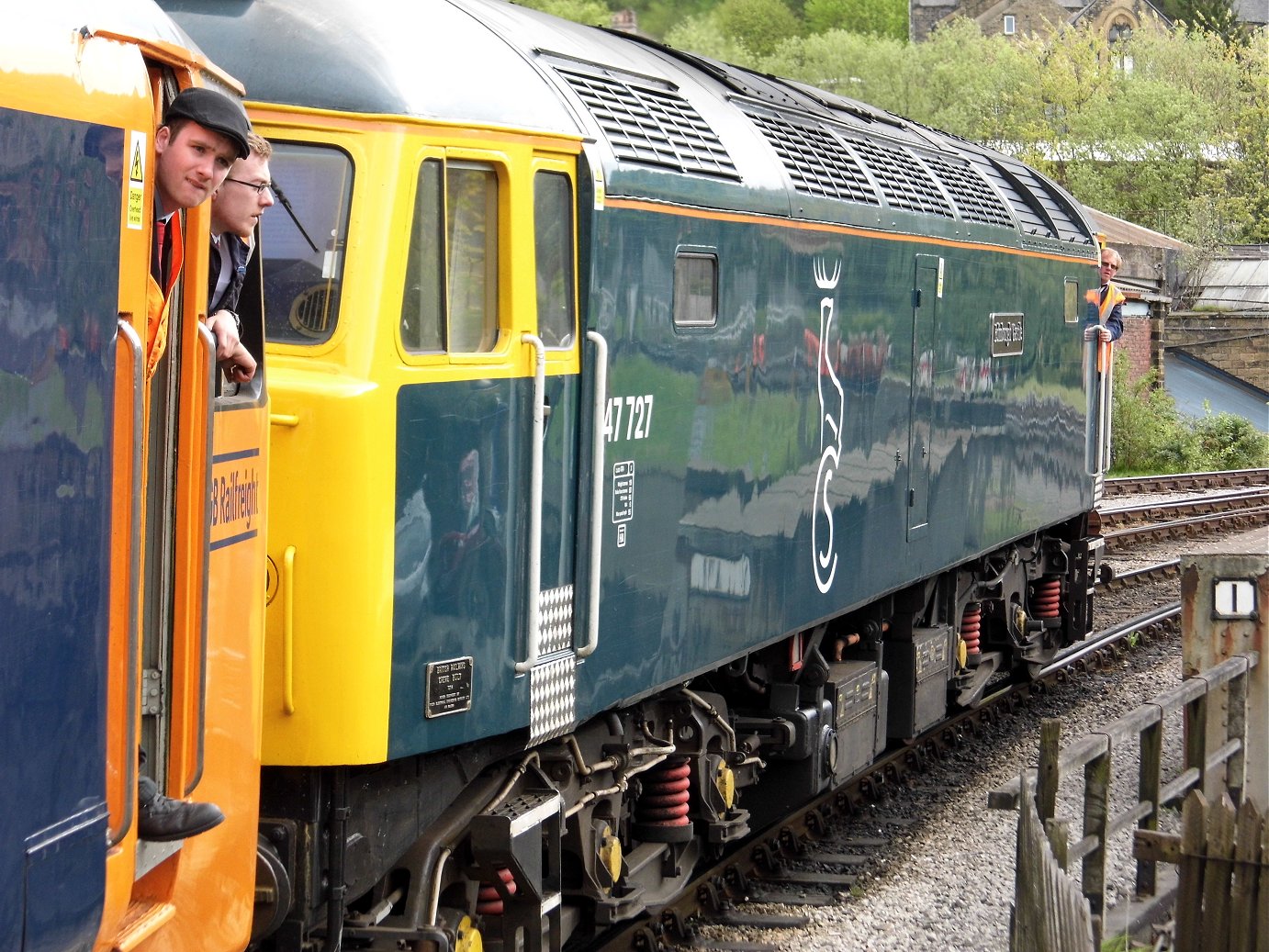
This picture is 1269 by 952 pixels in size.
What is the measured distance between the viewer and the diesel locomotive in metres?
3.20

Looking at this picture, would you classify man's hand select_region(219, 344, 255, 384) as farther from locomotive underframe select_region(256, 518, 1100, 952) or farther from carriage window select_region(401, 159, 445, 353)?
locomotive underframe select_region(256, 518, 1100, 952)

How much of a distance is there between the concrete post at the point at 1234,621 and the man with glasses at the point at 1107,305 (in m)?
5.17

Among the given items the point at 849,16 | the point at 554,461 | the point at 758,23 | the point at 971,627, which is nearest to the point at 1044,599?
the point at 971,627

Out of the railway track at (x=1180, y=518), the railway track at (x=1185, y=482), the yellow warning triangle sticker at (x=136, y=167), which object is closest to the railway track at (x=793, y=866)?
the yellow warning triangle sticker at (x=136, y=167)

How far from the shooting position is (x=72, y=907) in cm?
309

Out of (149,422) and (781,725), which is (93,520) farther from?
(781,725)

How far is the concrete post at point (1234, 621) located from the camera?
8242mm

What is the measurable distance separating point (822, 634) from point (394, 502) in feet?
13.8

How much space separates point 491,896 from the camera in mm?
5754

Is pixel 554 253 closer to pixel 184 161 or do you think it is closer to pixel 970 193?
pixel 184 161

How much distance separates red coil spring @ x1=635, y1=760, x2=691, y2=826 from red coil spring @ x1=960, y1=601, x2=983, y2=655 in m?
4.83

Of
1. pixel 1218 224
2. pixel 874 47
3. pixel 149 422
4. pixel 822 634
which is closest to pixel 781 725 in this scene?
pixel 822 634

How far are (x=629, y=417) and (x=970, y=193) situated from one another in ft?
16.9

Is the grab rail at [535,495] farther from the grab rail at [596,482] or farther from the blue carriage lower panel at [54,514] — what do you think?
the blue carriage lower panel at [54,514]
